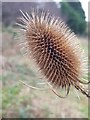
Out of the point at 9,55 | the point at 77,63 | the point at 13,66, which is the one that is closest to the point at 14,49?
the point at 9,55

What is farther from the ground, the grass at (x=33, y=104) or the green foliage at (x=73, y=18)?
the green foliage at (x=73, y=18)

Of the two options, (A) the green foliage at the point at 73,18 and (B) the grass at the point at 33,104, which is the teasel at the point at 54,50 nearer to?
(B) the grass at the point at 33,104

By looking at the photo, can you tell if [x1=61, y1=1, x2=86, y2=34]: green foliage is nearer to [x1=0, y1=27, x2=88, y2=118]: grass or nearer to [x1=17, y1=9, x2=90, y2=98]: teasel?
[x1=0, y1=27, x2=88, y2=118]: grass

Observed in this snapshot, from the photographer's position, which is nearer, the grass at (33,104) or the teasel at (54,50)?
the teasel at (54,50)

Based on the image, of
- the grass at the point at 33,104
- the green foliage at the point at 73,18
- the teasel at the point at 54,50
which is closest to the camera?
the teasel at the point at 54,50

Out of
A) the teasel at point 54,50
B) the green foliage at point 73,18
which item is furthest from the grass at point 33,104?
the green foliage at point 73,18

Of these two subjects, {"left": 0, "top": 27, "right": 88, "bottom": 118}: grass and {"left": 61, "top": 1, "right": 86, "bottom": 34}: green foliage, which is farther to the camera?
{"left": 61, "top": 1, "right": 86, "bottom": 34}: green foliage

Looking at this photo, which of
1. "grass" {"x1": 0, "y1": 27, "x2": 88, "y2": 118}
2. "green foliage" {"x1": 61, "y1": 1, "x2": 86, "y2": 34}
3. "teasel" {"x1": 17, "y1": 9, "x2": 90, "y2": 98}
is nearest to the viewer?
"teasel" {"x1": 17, "y1": 9, "x2": 90, "y2": 98}

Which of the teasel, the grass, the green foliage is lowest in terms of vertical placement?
the grass

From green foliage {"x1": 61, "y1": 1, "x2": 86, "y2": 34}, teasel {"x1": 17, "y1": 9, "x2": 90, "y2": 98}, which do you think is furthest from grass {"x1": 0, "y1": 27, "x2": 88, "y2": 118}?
green foliage {"x1": 61, "y1": 1, "x2": 86, "y2": 34}

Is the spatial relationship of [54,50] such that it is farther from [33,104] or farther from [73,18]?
[73,18]

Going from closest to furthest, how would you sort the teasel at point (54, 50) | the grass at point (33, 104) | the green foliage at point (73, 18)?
the teasel at point (54, 50), the grass at point (33, 104), the green foliage at point (73, 18)
